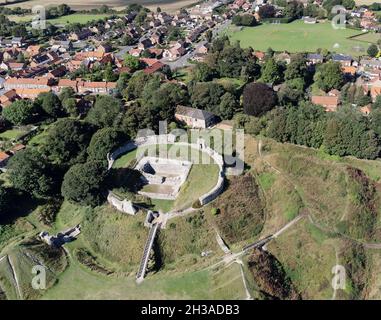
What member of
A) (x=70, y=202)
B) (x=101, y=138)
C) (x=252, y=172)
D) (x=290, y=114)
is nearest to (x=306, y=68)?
(x=290, y=114)

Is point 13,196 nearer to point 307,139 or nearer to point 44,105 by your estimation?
point 44,105

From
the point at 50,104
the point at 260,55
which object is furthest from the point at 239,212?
the point at 260,55

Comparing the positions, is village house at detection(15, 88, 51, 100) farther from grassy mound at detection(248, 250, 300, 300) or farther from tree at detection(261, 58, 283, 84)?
grassy mound at detection(248, 250, 300, 300)

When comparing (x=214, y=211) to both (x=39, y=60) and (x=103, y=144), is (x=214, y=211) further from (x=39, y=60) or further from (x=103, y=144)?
(x=39, y=60)

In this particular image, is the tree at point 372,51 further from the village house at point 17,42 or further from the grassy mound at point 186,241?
the village house at point 17,42

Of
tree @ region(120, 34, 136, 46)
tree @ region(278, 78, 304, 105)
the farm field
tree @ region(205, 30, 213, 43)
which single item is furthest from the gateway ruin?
the farm field
